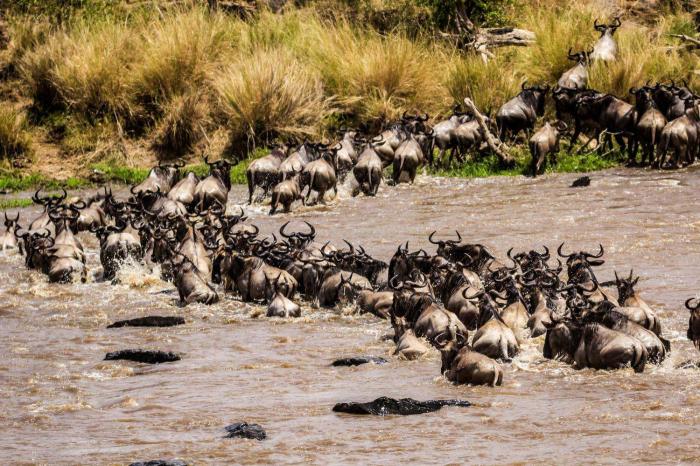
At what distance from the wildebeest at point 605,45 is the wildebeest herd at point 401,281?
847cm

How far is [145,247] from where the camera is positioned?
51.6 ft

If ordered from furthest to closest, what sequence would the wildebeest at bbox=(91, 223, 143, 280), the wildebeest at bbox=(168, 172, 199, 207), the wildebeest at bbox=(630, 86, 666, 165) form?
1. the wildebeest at bbox=(630, 86, 666, 165)
2. the wildebeest at bbox=(168, 172, 199, 207)
3. the wildebeest at bbox=(91, 223, 143, 280)

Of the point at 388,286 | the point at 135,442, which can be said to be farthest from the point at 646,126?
the point at 135,442

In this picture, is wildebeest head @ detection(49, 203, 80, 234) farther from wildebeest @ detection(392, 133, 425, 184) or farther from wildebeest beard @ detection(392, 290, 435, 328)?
wildebeest beard @ detection(392, 290, 435, 328)

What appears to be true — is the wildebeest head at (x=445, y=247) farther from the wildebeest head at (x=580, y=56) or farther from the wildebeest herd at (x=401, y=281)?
the wildebeest head at (x=580, y=56)

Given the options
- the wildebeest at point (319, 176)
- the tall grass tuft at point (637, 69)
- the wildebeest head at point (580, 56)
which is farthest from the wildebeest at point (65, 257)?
the tall grass tuft at point (637, 69)

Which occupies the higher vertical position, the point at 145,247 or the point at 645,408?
the point at 645,408

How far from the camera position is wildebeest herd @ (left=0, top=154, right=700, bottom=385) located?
9688 mm

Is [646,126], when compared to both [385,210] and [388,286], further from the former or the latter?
[388,286]

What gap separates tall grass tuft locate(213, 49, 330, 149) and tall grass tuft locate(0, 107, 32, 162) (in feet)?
12.6

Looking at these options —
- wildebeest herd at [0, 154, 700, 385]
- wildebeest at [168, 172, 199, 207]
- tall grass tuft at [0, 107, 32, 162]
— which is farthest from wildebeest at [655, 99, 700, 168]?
tall grass tuft at [0, 107, 32, 162]

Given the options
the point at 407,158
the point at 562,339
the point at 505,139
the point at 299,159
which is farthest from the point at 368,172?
the point at 562,339

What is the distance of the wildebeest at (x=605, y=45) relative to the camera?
2302cm

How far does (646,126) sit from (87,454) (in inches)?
524
